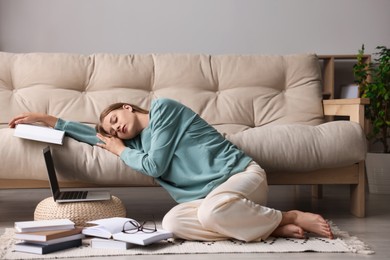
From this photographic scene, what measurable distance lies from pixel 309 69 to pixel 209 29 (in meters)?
0.98

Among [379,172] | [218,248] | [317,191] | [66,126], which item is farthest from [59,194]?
[379,172]

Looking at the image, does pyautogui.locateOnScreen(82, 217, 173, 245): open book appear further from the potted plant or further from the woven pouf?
the potted plant

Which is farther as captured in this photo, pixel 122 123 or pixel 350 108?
pixel 350 108

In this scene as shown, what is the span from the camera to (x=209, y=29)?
4117 millimetres

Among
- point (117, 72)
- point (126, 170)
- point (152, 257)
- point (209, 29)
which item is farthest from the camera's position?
point (209, 29)

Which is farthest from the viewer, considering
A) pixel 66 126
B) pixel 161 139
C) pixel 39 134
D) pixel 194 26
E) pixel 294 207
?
pixel 194 26

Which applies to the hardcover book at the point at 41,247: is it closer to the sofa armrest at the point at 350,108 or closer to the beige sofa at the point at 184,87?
the beige sofa at the point at 184,87

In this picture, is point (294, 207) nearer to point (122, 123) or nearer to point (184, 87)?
point (184, 87)

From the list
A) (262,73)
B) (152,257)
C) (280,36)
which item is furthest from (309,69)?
(152,257)

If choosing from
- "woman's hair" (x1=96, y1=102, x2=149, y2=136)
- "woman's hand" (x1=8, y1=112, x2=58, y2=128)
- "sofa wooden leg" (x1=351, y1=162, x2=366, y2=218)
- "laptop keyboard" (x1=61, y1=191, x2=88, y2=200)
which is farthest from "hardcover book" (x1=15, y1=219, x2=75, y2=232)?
"sofa wooden leg" (x1=351, y1=162, x2=366, y2=218)

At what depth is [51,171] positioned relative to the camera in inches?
95.6

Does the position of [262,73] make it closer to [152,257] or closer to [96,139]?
[96,139]

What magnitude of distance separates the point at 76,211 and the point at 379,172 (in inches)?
85.8

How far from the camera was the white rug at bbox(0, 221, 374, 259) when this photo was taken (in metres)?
1.99
